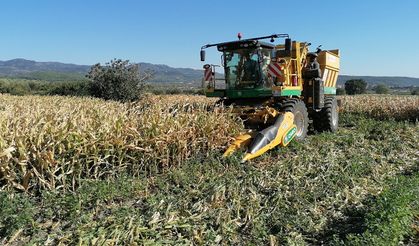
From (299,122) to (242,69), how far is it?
194cm

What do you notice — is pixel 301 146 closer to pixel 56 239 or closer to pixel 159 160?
pixel 159 160

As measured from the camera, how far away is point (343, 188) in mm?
5953

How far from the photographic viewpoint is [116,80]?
808 inches

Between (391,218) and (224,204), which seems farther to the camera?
(224,204)

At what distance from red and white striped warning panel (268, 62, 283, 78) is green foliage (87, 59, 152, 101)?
41.3 ft

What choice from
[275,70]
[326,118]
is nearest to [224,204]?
[275,70]

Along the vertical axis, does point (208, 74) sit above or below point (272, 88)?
above


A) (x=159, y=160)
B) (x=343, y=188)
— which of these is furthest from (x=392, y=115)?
(x=159, y=160)

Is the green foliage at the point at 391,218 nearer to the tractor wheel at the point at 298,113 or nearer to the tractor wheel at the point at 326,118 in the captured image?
the tractor wheel at the point at 298,113

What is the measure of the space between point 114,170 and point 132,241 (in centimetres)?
193

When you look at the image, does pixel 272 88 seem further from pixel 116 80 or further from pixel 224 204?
pixel 116 80

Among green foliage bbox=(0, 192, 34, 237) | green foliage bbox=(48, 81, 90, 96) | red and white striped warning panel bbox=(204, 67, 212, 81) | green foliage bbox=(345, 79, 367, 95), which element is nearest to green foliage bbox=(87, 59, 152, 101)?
green foliage bbox=(48, 81, 90, 96)

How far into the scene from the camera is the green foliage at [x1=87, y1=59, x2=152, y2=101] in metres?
20.4

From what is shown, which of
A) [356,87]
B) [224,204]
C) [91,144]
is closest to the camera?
[224,204]
